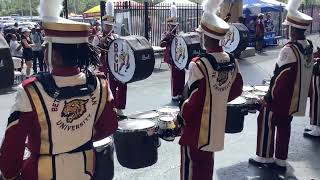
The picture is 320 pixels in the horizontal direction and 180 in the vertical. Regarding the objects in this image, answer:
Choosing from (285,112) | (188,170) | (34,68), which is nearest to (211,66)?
(188,170)

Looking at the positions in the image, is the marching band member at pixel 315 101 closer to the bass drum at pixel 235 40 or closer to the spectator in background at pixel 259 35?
the bass drum at pixel 235 40

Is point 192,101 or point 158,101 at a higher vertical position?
point 192,101

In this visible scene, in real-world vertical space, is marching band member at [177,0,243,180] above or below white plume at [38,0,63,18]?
below

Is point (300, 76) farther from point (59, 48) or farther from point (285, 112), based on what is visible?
point (59, 48)

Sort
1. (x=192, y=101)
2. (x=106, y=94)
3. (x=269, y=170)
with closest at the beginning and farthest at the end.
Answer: (x=106, y=94), (x=192, y=101), (x=269, y=170)

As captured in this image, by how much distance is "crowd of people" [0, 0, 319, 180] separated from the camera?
2400mm

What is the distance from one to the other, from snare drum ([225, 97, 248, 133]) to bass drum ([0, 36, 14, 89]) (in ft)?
21.0

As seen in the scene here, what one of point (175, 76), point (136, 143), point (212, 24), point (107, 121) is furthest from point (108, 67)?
point (107, 121)

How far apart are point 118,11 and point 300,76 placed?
36.6 feet

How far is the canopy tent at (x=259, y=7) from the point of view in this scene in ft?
67.6

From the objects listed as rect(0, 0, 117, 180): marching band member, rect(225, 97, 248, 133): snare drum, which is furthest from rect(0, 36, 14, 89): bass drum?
rect(0, 0, 117, 180): marching band member

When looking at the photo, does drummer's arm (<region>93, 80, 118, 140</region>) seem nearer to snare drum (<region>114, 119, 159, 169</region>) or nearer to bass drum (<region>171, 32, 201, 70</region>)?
snare drum (<region>114, 119, 159, 169</region>)

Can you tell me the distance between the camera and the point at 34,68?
12477mm

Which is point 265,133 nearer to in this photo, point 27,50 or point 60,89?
point 60,89
